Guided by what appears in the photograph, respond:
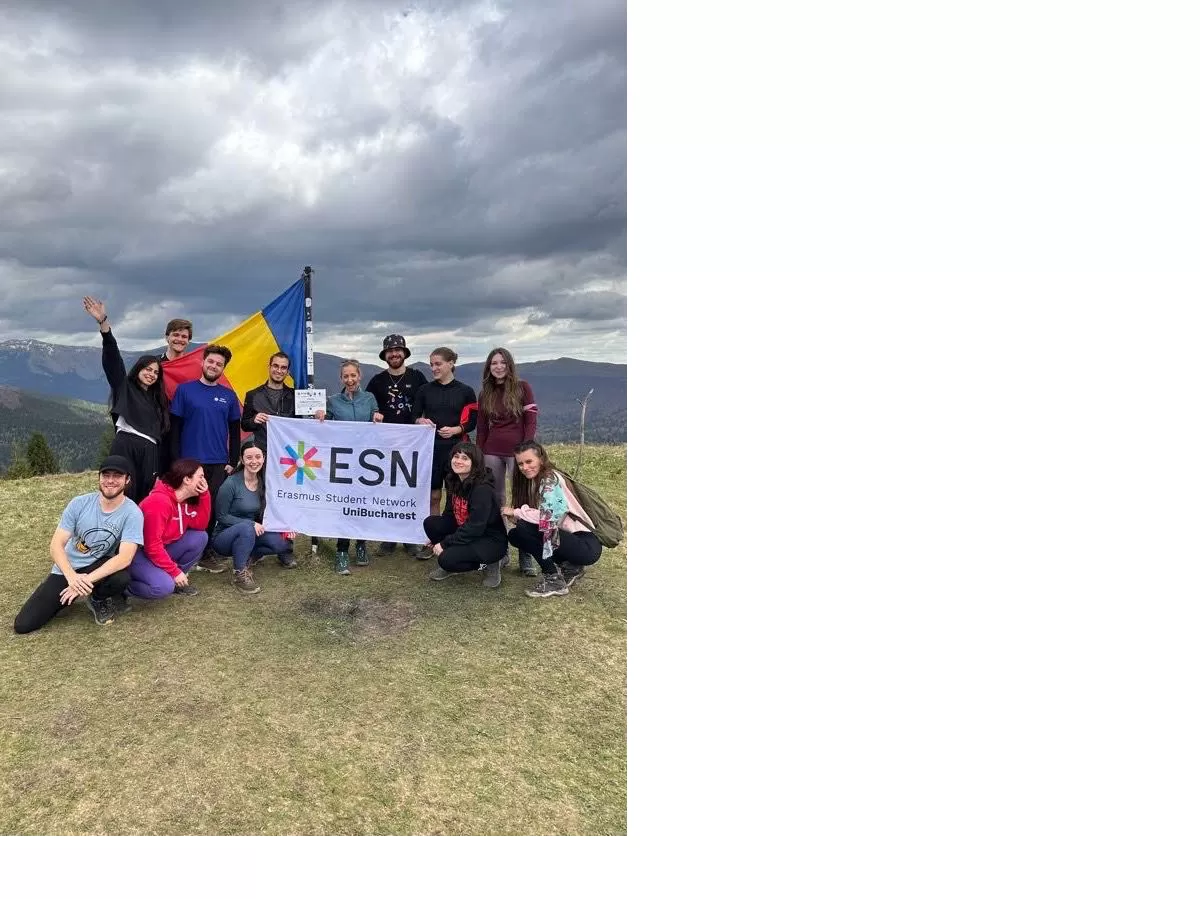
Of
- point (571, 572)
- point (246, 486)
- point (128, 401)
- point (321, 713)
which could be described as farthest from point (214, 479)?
point (571, 572)

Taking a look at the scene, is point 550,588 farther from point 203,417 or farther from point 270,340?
point 270,340

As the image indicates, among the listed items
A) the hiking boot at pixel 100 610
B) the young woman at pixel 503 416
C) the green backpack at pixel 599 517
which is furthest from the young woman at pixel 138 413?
the green backpack at pixel 599 517

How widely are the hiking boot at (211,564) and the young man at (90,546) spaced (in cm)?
117

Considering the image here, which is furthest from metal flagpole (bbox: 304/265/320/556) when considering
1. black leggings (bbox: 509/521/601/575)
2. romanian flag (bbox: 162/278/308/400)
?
black leggings (bbox: 509/521/601/575)

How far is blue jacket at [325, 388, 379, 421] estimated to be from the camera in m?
6.46

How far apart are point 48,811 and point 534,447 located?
11.7 feet

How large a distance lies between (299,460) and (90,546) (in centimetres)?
177

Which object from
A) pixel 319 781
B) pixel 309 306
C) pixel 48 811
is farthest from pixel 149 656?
pixel 309 306

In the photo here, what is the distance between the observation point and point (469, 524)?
5.85 meters

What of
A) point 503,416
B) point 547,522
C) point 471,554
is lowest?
point 471,554

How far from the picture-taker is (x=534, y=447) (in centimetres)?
568

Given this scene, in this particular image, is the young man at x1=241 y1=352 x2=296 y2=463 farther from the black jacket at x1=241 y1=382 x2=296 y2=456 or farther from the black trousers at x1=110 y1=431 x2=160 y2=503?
the black trousers at x1=110 y1=431 x2=160 y2=503

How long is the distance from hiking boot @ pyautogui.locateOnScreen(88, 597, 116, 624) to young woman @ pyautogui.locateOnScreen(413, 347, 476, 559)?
2.55 meters

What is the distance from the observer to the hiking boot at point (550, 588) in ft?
19.6
